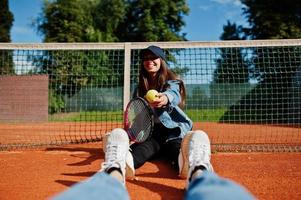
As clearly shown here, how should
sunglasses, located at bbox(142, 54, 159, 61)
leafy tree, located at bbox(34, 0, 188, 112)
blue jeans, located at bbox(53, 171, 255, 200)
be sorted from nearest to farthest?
blue jeans, located at bbox(53, 171, 255, 200)
sunglasses, located at bbox(142, 54, 159, 61)
leafy tree, located at bbox(34, 0, 188, 112)

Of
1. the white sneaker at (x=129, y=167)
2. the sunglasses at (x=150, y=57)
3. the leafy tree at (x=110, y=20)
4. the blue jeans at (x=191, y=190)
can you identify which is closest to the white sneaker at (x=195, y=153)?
the white sneaker at (x=129, y=167)

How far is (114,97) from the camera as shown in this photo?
23.0m

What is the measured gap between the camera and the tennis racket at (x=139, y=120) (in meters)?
4.17

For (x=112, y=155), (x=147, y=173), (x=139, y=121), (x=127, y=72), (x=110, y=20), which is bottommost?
(x=147, y=173)

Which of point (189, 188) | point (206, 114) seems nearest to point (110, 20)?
point (206, 114)

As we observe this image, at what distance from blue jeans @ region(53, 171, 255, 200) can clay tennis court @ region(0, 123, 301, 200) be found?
141 centimetres

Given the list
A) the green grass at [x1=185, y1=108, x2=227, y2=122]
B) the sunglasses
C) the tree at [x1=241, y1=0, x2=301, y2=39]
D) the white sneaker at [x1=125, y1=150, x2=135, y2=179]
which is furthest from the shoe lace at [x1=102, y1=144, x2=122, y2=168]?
the tree at [x1=241, y1=0, x2=301, y2=39]

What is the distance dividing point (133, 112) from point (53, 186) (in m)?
1.23

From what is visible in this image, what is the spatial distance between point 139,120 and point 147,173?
1.94 feet

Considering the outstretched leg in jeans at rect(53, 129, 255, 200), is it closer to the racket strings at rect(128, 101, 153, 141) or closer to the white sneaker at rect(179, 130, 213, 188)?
the white sneaker at rect(179, 130, 213, 188)

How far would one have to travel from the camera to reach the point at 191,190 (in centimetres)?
189

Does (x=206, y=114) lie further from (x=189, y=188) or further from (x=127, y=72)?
(x=189, y=188)

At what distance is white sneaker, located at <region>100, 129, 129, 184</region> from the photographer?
3.04 meters

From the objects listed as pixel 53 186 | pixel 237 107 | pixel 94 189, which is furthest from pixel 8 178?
pixel 237 107
